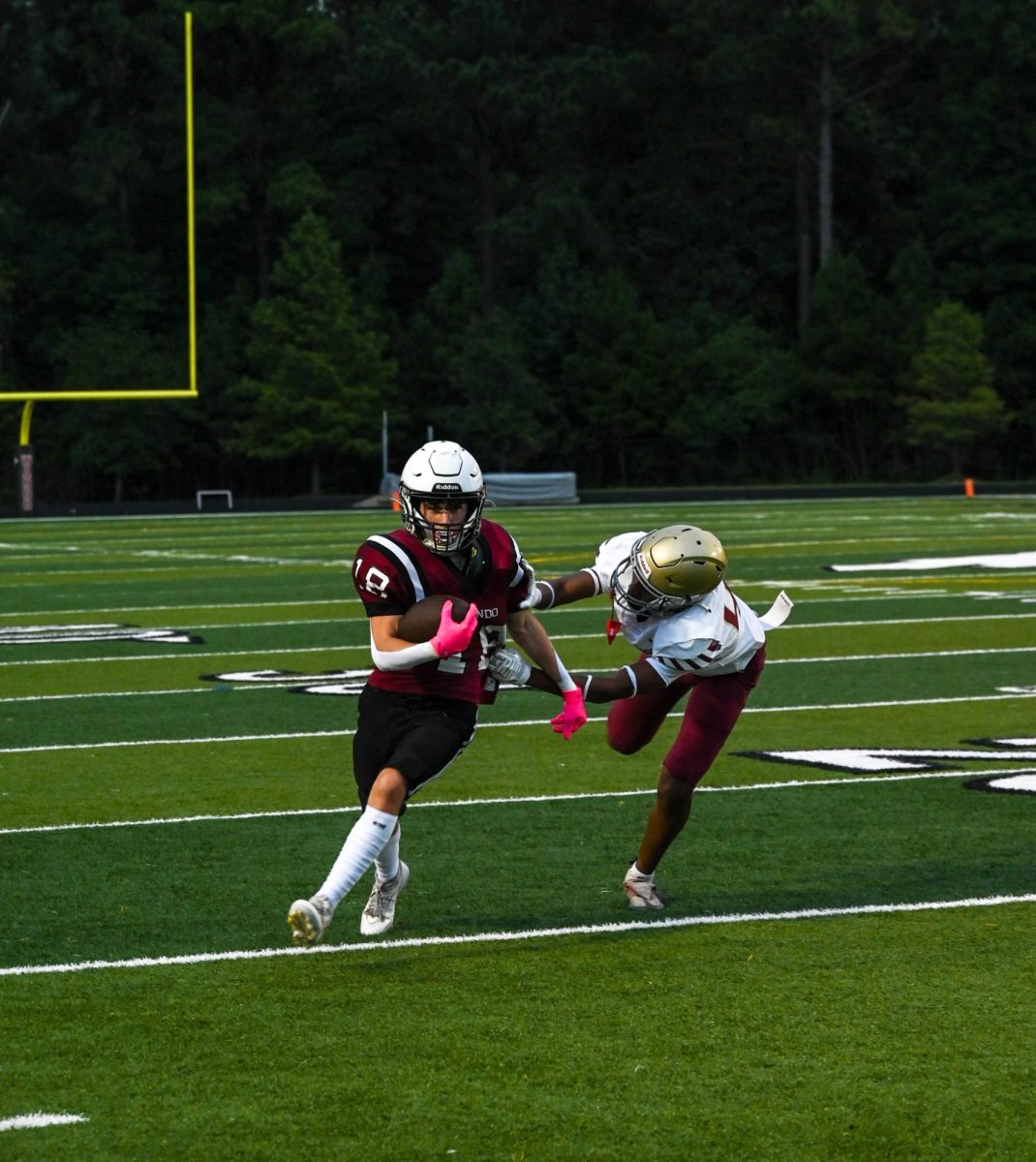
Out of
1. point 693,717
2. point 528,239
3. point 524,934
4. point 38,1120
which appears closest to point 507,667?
point 524,934

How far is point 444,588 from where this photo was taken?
21.6ft

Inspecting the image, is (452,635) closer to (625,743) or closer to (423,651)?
(423,651)

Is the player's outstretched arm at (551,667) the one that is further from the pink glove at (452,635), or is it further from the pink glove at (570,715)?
the pink glove at (452,635)

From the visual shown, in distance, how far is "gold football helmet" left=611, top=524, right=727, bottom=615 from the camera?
6918 mm

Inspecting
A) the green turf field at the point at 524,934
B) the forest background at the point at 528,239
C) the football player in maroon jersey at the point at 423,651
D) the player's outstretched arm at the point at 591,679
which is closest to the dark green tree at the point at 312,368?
the forest background at the point at 528,239

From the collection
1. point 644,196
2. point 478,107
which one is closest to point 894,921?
point 478,107

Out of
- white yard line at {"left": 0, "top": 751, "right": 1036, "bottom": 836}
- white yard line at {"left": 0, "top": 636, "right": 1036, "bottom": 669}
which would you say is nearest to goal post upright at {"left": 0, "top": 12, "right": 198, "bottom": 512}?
white yard line at {"left": 0, "top": 636, "right": 1036, "bottom": 669}

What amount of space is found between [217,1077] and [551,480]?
41353 millimetres

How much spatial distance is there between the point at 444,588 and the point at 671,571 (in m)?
0.79

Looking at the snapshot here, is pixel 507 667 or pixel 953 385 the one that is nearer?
pixel 507 667

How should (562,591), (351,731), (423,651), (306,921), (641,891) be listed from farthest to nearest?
(351,731) → (641,891) → (562,591) → (423,651) → (306,921)

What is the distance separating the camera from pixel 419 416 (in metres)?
57.7

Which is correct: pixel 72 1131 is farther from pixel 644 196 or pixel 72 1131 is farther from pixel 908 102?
pixel 908 102

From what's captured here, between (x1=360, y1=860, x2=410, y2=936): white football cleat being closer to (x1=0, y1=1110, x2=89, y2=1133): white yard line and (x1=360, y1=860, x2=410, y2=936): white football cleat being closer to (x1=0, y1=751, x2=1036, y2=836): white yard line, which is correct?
(x1=0, y1=1110, x2=89, y2=1133): white yard line
